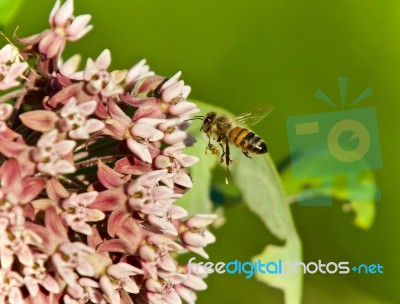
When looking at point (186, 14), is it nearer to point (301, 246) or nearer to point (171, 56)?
point (171, 56)

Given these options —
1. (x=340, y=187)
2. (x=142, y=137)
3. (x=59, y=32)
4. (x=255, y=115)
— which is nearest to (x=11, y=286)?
(x=142, y=137)

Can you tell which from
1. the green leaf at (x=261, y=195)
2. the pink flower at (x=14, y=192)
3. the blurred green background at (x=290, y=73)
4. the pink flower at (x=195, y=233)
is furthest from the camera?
the blurred green background at (x=290, y=73)

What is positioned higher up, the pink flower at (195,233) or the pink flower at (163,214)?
the pink flower at (163,214)

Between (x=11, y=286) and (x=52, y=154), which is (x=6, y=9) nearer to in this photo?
(x=52, y=154)

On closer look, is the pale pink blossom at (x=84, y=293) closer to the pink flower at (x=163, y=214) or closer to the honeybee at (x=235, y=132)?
the pink flower at (x=163, y=214)

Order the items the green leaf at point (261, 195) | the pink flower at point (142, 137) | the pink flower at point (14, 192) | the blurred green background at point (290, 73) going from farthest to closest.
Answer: the blurred green background at point (290, 73), the green leaf at point (261, 195), the pink flower at point (142, 137), the pink flower at point (14, 192)

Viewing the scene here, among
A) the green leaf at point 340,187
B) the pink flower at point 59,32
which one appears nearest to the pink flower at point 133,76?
the pink flower at point 59,32

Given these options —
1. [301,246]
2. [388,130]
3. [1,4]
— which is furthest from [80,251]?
[388,130]
